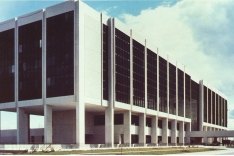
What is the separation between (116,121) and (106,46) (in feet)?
65.3

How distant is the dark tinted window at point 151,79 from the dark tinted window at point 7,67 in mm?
32442

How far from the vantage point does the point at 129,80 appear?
269 feet

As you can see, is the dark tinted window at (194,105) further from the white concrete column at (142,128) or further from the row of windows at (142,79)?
the white concrete column at (142,128)

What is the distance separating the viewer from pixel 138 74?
86562mm

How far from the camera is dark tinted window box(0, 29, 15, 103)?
77.2 meters

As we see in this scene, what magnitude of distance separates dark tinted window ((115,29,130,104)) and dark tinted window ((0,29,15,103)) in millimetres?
20780

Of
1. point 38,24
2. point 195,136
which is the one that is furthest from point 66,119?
point 195,136

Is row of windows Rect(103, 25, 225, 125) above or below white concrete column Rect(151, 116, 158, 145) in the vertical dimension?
above

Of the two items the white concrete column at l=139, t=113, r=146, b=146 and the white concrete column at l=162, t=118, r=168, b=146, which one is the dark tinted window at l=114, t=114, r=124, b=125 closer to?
the white concrete column at l=139, t=113, r=146, b=146

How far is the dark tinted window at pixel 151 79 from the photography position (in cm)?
9300

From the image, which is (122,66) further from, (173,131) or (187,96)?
(187,96)

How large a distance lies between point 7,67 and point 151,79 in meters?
34.6

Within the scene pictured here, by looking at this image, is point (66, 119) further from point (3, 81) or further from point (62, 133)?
point (3, 81)

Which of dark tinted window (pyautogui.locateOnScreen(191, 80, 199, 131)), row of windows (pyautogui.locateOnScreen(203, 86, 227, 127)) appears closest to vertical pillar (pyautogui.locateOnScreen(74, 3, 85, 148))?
dark tinted window (pyautogui.locateOnScreen(191, 80, 199, 131))
